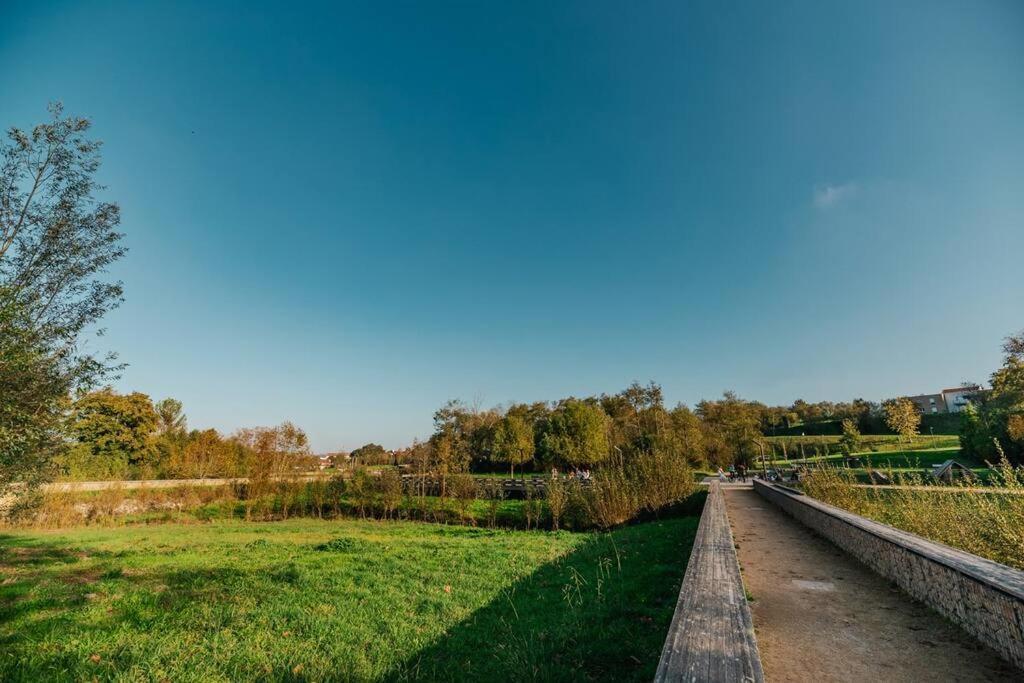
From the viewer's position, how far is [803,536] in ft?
32.1

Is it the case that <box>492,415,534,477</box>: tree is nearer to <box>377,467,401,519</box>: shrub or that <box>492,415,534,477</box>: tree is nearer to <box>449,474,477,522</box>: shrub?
<box>377,467,401,519</box>: shrub

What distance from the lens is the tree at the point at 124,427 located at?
139 ft

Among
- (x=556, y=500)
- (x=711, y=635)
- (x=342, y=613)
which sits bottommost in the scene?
(x=556, y=500)

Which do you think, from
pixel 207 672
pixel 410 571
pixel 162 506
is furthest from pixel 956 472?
pixel 162 506

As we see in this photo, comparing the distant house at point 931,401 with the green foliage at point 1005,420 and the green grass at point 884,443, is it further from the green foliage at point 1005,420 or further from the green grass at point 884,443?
the green foliage at point 1005,420

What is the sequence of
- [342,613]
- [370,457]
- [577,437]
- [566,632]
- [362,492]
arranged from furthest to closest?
[577,437] → [370,457] → [362,492] → [342,613] → [566,632]

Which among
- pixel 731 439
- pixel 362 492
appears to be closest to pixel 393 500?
pixel 362 492

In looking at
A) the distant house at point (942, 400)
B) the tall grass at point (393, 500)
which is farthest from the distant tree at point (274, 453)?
the distant house at point (942, 400)

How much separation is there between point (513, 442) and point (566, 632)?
42203mm

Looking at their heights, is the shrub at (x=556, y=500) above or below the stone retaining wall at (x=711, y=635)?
below

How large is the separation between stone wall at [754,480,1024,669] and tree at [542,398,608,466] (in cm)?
3848

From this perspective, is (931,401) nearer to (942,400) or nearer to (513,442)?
(942,400)

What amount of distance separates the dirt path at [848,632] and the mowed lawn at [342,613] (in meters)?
1.17

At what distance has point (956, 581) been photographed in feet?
13.4
